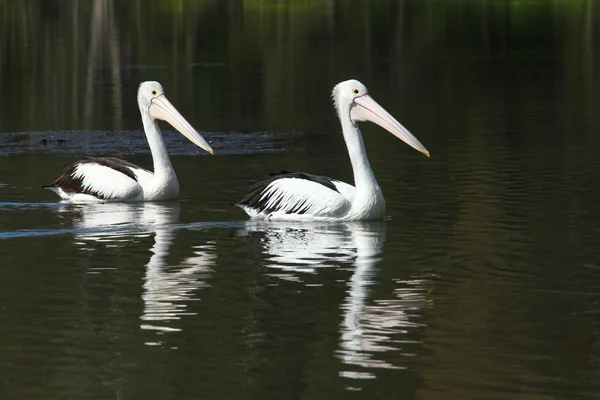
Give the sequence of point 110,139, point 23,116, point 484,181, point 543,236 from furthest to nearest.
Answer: point 23,116, point 110,139, point 484,181, point 543,236

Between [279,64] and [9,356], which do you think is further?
[279,64]

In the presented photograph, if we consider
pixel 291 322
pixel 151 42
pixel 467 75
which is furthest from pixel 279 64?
pixel 291 322

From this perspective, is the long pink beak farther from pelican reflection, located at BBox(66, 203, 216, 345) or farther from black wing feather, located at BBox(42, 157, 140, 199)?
black wing feather, located at BBox(42, 157, 140, 199)

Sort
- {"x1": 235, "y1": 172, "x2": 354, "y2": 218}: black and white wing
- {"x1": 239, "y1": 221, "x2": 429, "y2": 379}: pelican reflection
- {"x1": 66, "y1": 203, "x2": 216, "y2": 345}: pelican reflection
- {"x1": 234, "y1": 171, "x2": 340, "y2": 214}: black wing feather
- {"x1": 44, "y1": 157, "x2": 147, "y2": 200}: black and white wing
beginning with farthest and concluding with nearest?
{"x1": 44, "y1": 157, "x2": 147, "y2": 200}: black and white wing, {"x1": 234, "y1": 171, "x2": 340, "y2": 214}: black wing feather, {"x1": 235, "y1": 172, "x2": 354, "y2": 218}: black and white wing, {"x1": 66, "y1": 203, "x2": 216, "y2": 345}: pelican reflection, {"x1": 239, "y1": 221, "x2": 429, "y2": 379}: pelican reflection

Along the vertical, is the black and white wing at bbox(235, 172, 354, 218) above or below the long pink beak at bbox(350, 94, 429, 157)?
below

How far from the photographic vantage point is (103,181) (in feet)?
48.5

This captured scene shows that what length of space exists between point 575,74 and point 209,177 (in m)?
14.9

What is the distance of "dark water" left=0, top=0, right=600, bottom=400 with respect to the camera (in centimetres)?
786

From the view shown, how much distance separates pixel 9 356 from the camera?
8.27 meters

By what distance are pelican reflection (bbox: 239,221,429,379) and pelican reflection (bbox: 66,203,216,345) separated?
59 centimetres

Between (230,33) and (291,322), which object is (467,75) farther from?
(291,322)

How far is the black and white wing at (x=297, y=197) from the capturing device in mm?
13047

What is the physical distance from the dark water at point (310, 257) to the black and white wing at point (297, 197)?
0.17 meters

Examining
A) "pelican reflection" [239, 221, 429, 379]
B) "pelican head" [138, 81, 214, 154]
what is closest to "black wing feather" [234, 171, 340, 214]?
"pelican reflection" [239, 221, 429, 379]
